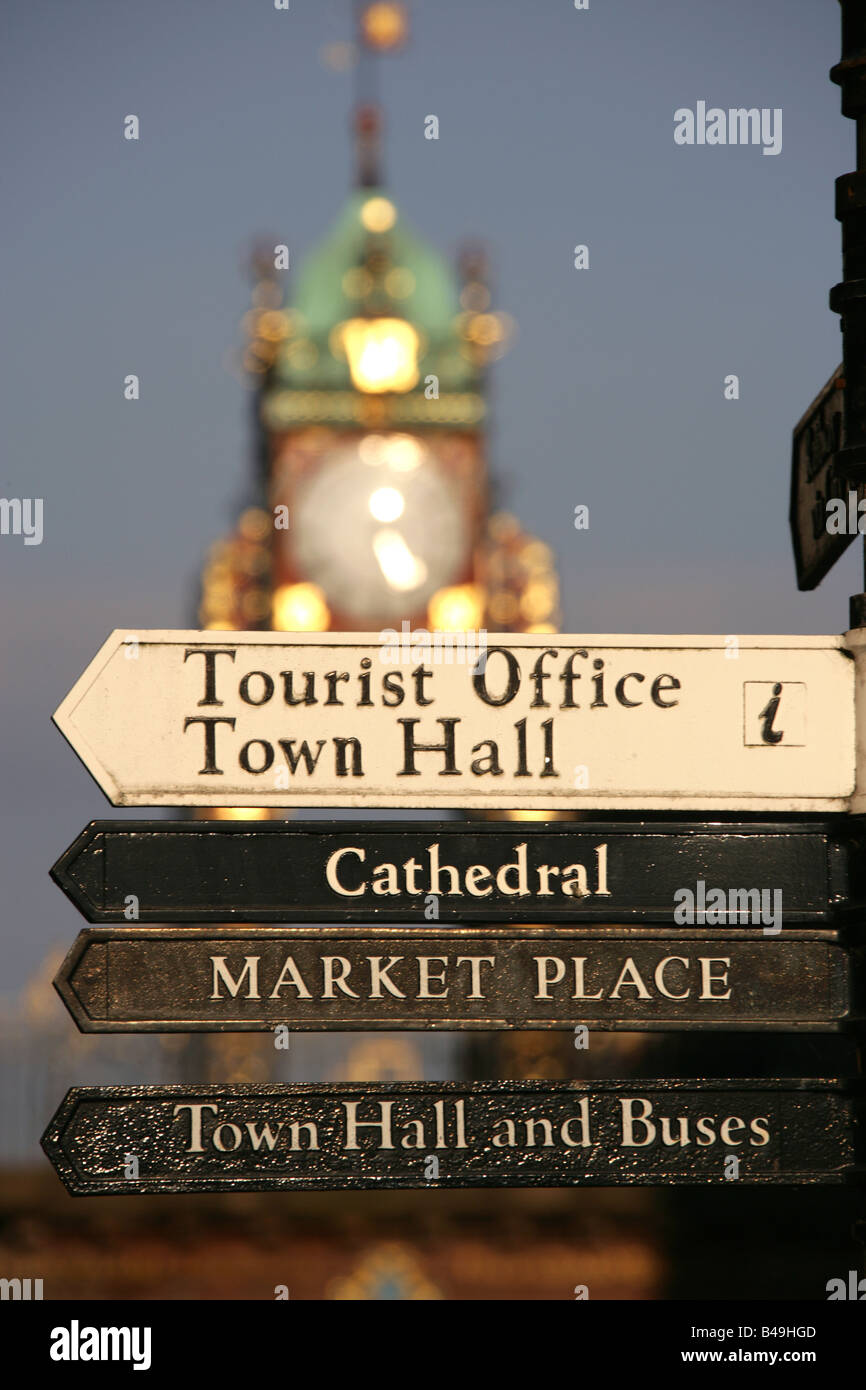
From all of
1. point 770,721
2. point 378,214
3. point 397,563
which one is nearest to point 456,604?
point 397,563

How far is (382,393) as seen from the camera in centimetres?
3077

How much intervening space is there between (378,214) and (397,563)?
4.86 metres

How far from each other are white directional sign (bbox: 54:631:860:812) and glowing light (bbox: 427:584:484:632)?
25.0 metres

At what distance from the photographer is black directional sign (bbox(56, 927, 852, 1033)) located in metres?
4.82

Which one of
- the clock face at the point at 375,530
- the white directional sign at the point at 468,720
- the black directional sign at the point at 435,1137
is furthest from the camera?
the clock face at the point at 375,530

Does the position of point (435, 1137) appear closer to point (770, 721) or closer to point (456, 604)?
point (770, 721)

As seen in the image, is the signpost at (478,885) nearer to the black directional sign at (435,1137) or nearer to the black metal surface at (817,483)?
the black directional sign at (435,1137)

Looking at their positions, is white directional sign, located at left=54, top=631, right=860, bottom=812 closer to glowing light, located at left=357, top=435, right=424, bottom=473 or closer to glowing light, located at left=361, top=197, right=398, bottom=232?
glowing light, located at left=357, top=435, right=424, bottom=473

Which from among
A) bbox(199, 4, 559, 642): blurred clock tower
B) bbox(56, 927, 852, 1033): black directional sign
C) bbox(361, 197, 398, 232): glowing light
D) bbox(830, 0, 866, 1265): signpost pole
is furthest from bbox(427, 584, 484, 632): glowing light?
bbox(56, 927, 852, 1033): black directional sign

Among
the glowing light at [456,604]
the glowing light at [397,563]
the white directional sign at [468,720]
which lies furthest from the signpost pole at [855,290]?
the glowing light at [397,563]

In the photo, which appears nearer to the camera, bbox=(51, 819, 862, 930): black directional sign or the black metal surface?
bbox=(51, 819, 862, 930): black directional sign

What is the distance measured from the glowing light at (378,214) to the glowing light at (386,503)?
3.62m

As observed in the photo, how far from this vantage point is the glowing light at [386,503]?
102ft
